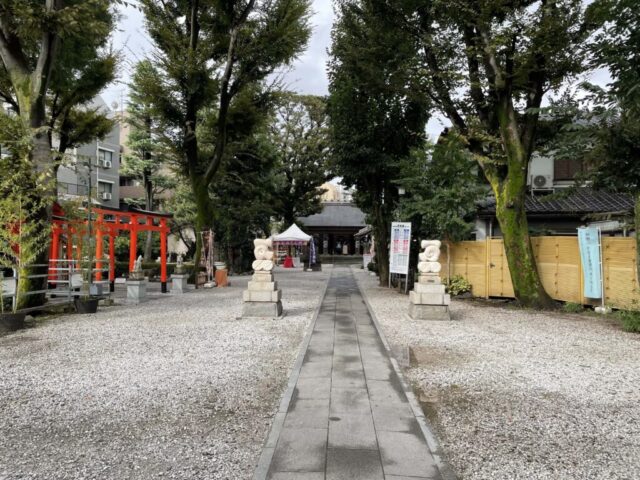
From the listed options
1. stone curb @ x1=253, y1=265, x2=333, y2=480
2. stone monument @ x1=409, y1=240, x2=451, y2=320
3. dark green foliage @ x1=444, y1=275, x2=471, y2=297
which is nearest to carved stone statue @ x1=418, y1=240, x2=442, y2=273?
stone monument @ x1=409, y1=240, x2=451, y2=320

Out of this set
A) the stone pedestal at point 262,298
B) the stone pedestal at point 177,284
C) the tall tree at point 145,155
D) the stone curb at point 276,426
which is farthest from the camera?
the tall tree at point 145,155

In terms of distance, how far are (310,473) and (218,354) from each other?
3891mm

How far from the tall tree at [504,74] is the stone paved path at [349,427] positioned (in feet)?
24.6

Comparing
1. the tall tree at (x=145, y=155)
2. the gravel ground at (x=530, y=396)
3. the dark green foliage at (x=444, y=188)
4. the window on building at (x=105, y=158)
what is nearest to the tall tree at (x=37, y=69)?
the gravel ground at (x=530, y=396)

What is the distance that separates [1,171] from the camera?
9.64 meters

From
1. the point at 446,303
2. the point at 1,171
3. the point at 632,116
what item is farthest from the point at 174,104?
the point at 632,116

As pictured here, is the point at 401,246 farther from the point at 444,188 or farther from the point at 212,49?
the point at 212,49

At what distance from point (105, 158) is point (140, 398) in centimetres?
3493

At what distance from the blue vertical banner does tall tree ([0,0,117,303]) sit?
1386 centimetres

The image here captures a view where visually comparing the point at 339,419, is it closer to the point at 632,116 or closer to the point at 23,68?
the point at 632,116

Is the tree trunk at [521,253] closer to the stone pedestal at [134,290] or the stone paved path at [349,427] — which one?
the stone paved path at [349,427]

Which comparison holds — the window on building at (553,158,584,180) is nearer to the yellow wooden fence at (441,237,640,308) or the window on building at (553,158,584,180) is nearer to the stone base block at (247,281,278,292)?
the yellow wooden fence at (441,237,640,308)

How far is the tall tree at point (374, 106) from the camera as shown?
561 inches

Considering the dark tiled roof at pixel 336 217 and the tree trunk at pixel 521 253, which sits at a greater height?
the dark tiled roof at pixel 336 217
